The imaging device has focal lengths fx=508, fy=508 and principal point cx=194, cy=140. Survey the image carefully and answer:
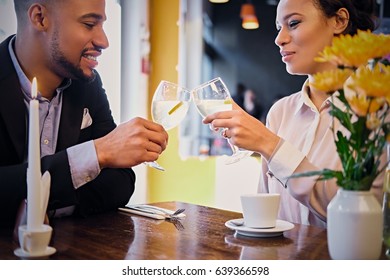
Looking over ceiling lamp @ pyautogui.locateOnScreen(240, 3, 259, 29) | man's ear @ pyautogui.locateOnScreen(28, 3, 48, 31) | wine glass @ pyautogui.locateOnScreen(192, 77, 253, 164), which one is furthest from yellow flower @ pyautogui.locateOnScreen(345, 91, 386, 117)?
ceiling lamp @ pyautogui.locateOnScreen(240, 3, 259, 29)

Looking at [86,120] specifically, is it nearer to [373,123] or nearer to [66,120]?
[66,120]

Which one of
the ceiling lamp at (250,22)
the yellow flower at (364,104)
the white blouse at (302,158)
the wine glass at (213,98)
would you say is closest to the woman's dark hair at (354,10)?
the white blouse at (302,158)

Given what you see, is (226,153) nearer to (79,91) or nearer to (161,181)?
(161,181)

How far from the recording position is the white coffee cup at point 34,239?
2.55 ft

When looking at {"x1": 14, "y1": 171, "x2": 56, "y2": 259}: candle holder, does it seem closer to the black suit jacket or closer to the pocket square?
the black suit jacket

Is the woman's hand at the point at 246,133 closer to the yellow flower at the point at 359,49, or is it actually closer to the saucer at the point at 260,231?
the saucer at the point at 260,231

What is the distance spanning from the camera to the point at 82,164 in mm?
1009

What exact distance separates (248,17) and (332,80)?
221 cm

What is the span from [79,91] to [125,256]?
639mm

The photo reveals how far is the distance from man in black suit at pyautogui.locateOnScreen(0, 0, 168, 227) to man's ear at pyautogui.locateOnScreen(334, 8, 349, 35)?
574mm

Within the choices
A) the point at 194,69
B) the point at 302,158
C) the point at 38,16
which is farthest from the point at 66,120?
the point at 194,69

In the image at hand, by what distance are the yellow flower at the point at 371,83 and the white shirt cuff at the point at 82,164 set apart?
21.0 inches

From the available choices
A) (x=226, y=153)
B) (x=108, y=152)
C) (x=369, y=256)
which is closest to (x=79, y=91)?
(x=108, y=152)
